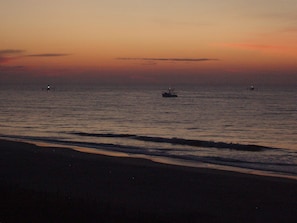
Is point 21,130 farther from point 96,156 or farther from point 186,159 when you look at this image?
point 186,159

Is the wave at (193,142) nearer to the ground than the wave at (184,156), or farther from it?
farther from it

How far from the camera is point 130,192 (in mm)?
16547

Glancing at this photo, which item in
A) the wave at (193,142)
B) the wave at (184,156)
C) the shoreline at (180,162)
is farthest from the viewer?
the wave at (193,142)

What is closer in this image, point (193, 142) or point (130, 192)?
point (130, 192)

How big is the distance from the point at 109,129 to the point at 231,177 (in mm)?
29550

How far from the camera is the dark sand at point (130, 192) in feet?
38.3

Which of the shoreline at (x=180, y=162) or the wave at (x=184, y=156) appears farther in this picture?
the wave at (x=184, y=156)

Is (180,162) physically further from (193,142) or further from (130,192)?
(193,142)

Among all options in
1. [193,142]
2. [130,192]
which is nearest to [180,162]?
[130,192]

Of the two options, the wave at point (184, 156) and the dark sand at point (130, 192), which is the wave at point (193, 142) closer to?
the wave at point (184, 156)

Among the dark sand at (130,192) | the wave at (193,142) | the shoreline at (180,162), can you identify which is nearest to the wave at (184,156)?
the wave at (193,142)

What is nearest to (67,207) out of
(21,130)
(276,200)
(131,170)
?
(276,200)

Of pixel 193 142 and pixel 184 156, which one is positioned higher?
pixel 193 142

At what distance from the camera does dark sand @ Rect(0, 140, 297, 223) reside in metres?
11.7
